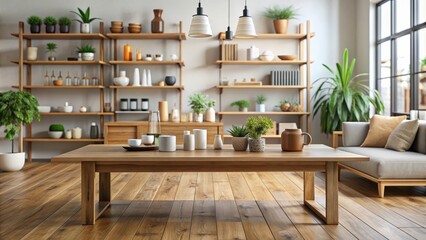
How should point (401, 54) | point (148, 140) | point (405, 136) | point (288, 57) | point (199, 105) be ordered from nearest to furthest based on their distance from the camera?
point (148, 140), point (405, 136), point (401, 54), point (199, 105), point (288, 57)

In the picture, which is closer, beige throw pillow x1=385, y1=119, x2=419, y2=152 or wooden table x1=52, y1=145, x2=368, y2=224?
wooden table x1=52, y1=145, x2=368, y2=224

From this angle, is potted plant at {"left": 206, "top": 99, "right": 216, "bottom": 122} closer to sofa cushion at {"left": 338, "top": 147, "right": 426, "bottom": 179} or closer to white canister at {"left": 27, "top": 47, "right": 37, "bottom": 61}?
white canister at {"left": 27, "top": 47, "right": 37, "bottom": 61}

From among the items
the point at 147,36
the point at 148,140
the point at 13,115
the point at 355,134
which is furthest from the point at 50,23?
the point at 355,134

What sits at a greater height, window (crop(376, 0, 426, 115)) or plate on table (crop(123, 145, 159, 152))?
window (crop(376, 0, 426, 115))

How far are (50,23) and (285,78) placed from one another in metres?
3.62

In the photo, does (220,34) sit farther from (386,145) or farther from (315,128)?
(386,145)

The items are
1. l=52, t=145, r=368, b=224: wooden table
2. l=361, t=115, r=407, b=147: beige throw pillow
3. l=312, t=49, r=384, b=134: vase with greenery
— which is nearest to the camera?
l=52, t=145, r=368, b=224: wooden table

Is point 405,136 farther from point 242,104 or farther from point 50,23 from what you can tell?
point 50,23

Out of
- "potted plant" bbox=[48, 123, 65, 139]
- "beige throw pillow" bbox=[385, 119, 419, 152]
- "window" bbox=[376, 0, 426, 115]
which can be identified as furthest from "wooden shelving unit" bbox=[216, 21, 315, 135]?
"potted plant" bbox=[48, 123, 65, 139]

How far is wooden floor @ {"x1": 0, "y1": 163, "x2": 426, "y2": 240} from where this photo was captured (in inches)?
133

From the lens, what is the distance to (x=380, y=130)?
5711mm

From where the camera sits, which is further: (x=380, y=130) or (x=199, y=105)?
(x=199, y=105)

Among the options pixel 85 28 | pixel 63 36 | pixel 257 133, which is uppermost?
pixel 85 28

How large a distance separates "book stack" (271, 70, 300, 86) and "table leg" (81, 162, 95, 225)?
438cm
